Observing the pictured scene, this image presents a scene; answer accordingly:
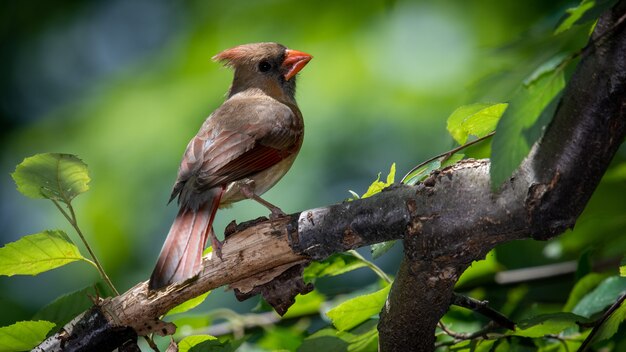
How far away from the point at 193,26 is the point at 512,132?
8.58 feet

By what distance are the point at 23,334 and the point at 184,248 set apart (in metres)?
0.41

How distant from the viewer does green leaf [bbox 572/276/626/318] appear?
211cm

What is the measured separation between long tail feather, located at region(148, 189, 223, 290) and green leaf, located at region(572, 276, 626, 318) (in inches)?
38.4

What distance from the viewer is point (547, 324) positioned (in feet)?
5.91

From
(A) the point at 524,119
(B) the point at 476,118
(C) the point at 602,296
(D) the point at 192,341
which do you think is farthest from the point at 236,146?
(A) the point at 524,119

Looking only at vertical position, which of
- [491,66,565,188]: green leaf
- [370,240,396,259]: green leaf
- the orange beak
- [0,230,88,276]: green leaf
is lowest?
[370,240,396,259]: green leaf

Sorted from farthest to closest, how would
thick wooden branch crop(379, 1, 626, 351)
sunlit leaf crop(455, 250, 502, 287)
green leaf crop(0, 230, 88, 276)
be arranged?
sunlit leaf crop(455, 250, 502, 287), green leaf crop(0, 230, 88, 276), thick wooden branch crop(379, 1, 626, 351)

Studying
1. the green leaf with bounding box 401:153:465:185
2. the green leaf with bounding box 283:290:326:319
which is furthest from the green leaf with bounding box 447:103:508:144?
the green leaf with bounding box 283:290:326:319

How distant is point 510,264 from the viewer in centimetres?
334

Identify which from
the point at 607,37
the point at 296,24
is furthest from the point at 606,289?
the point at 296,24

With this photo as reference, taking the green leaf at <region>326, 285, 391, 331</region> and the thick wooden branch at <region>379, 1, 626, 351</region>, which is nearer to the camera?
the thick wooden branch at <region>379, 1, 626, 351</region>

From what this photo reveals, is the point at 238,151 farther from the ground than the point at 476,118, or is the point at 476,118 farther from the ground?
the point at 238,151

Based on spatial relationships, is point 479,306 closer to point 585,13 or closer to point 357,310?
point 357,310

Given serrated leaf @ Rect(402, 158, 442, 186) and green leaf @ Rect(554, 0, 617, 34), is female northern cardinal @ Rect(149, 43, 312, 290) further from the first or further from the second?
green leaf @ Rect(554, 0, 617, 34)
